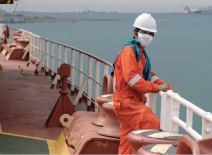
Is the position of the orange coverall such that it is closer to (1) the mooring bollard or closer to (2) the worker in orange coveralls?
(2) the worker in orange coveralls

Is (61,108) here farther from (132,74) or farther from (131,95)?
(132,74)

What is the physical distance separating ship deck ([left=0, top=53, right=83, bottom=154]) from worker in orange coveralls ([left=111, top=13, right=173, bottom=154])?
189cm

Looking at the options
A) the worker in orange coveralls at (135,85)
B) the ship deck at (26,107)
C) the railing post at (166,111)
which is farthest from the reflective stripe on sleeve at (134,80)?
the ship deck at (26,107)

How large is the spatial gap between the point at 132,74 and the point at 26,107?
4838mm

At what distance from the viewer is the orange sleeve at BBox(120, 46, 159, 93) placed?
3.35m

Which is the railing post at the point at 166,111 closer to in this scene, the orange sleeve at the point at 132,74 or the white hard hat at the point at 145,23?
the orange sleeve at the point at 132,74

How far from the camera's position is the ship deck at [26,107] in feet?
18.5

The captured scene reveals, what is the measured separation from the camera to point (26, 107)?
25.3 ft

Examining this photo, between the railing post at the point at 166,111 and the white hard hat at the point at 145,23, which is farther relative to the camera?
the white hard hat at the point at 145,23

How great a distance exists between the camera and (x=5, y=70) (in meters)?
13.7

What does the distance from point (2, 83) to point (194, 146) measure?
968 centimetres

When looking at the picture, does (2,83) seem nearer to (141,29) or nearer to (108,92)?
(108,92)

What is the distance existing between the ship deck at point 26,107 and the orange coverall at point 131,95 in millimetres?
1881

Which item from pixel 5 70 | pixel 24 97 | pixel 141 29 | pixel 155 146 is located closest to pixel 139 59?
pixel 141 29
